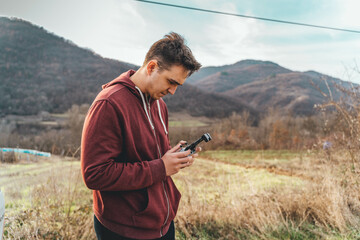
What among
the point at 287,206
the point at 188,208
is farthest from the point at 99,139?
the point at 287,206

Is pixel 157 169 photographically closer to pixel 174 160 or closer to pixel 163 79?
pixel 174 160

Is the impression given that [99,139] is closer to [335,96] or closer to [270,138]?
[335,96]

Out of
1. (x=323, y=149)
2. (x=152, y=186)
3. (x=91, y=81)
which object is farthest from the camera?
(x=91, y=81)

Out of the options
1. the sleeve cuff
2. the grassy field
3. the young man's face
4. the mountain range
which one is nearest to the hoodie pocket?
the sleeve cuff

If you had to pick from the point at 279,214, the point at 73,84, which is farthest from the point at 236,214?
the point at 73,84

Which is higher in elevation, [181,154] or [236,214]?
[181,154]

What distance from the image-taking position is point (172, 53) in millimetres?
1254

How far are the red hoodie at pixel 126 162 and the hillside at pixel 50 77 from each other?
2705 cm

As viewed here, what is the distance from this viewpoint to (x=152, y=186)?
1.26 metres

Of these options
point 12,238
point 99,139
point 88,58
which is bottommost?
point 12,238

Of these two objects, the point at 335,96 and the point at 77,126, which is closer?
the point at 335,96

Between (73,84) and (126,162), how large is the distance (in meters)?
43.4

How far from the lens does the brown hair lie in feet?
4.13

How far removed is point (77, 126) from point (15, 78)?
95.1ft
